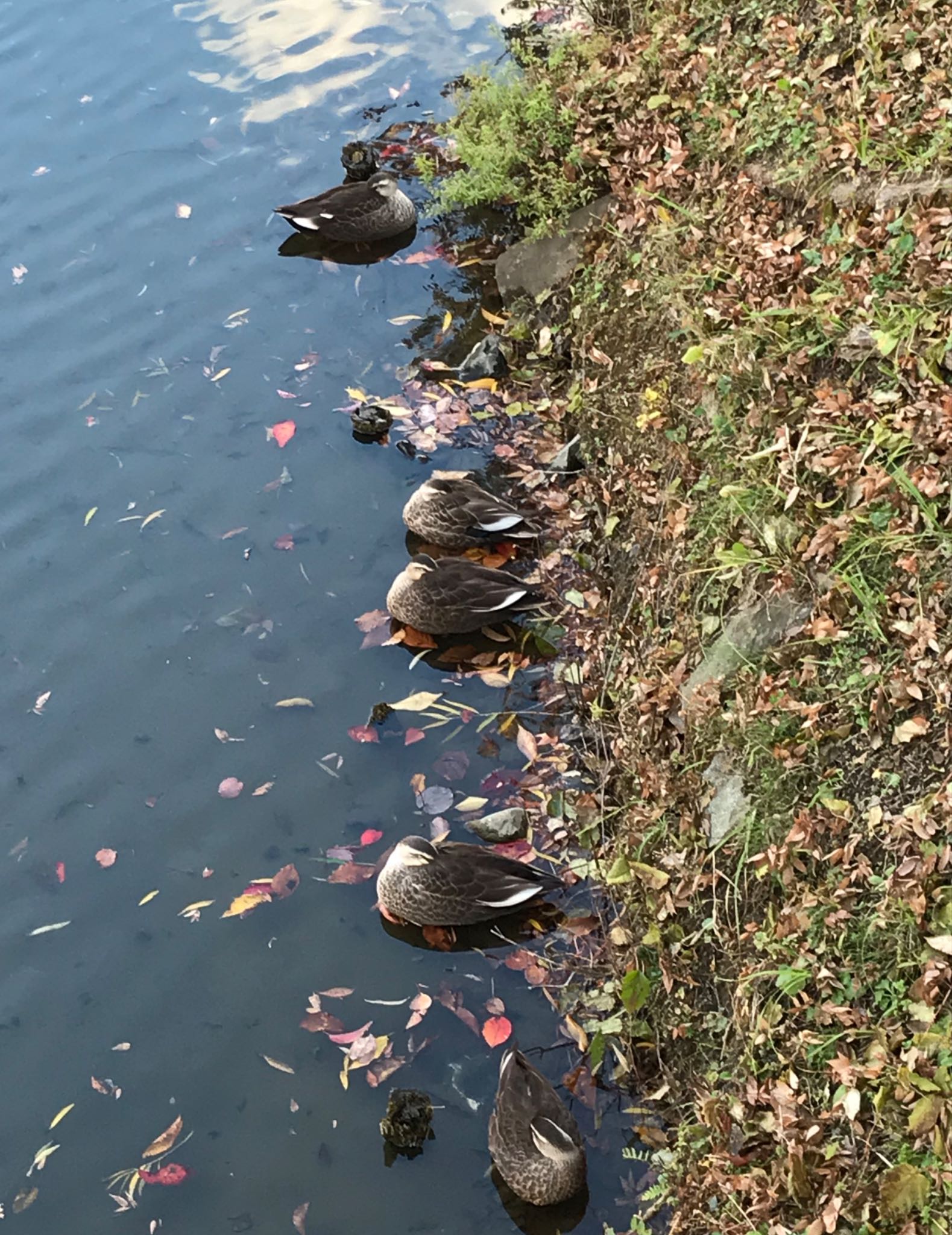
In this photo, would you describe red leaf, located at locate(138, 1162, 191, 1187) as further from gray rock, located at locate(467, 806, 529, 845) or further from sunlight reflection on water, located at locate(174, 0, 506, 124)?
sunlight reflection on water, located at locate(174, 0, 506, 124)

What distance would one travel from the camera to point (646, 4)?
27.9ft

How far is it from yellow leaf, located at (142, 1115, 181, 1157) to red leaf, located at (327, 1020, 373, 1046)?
0.84 metres

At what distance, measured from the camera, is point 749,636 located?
5219 millimetres

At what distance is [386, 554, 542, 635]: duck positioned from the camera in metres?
7.03

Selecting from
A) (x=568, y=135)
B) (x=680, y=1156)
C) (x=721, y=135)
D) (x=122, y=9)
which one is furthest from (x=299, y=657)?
(x=122, y=9)

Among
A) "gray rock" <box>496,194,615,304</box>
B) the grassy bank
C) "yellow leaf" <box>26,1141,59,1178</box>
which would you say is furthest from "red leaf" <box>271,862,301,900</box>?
"gray rock" <box>496,194,615,304</box>

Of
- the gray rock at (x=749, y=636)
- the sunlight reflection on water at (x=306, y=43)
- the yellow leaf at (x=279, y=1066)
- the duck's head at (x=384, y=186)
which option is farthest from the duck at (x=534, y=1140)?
the sunlight reflection on water at (x=306, y=43)

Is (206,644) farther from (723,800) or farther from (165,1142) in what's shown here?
(723,800)

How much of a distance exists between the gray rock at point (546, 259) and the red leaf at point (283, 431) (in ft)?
7.61

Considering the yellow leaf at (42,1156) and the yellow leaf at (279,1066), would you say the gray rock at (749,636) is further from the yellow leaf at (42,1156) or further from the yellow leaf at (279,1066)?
the yellow leaf at (42,1156)

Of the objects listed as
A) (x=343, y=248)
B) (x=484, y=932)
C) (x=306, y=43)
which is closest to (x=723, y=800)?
(x=484, y=932)

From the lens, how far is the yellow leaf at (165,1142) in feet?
16.8

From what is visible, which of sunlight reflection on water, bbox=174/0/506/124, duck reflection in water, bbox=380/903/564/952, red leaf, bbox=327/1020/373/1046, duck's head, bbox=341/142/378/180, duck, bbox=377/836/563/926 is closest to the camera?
red leaf, bbox=327/1020/373/1046

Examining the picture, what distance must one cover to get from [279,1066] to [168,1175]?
69 centimetres
